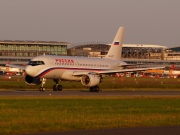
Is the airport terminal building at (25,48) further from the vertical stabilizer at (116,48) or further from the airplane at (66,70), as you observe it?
the airplane at (66,70)

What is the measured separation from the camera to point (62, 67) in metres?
64.5

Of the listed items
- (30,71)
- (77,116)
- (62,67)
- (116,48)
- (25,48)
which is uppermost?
(25,48)

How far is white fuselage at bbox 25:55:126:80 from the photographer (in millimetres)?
62625

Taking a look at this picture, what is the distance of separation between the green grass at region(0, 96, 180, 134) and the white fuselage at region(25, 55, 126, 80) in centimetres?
2136

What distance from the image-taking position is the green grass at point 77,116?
1058 inches

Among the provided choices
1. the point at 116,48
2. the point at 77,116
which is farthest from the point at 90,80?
the point at 77,116

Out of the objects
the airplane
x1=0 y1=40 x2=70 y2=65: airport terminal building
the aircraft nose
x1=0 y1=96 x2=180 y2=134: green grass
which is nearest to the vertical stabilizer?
the airplane

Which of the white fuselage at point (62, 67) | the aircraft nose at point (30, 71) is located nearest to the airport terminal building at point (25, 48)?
the white fuselage at point (62, 67)

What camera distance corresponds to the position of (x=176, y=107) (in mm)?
40062

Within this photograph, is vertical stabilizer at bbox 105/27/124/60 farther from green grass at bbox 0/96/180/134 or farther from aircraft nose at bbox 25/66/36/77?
green grass at bbox 0/96/180/134

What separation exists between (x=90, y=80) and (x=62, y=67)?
359 cm

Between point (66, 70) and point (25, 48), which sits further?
point (25, 48)

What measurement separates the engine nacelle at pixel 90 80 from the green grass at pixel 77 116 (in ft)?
71.0

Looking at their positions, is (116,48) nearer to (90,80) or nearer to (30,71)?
(90,80)
